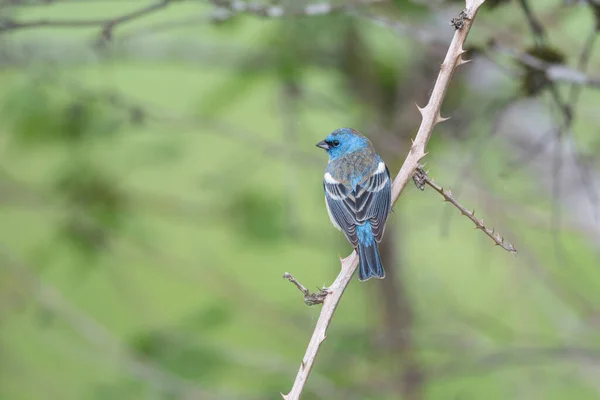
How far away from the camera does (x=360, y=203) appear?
352cm

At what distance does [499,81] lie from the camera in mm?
5477

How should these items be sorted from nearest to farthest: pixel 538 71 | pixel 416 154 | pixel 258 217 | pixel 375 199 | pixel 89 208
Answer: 1. pixel 416 154
2. pixel 538 71
3. pixel 375 199
4. pixel 258 217
5. pixel 89 208

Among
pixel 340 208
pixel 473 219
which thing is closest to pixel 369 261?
pixel 340 208

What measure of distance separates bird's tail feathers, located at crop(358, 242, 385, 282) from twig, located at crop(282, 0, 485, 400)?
0.84 meters

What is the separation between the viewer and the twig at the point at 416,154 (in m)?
1.81

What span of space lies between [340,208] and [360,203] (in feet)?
0.33

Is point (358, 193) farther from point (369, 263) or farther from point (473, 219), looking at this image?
point (473, 219)

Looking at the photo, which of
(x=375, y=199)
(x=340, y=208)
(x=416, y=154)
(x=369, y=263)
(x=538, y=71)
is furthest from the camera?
(x=340, y=208)

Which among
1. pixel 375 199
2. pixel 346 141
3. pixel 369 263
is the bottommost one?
pixel 369 263

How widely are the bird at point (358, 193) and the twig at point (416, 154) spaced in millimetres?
1000

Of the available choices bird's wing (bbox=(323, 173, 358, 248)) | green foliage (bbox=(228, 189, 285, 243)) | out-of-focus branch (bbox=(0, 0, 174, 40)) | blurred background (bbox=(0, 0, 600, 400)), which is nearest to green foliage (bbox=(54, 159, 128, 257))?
blurred background (bbox=(0, 0, 600, 400))

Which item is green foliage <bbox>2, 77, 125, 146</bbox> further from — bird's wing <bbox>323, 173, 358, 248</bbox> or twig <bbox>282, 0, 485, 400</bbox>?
twig <bbox>282, 0, 485, 400</bbox>

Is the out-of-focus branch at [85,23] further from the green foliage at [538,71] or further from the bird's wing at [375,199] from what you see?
the green foliage at [538,71]

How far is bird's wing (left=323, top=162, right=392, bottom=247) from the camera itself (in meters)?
3.35
